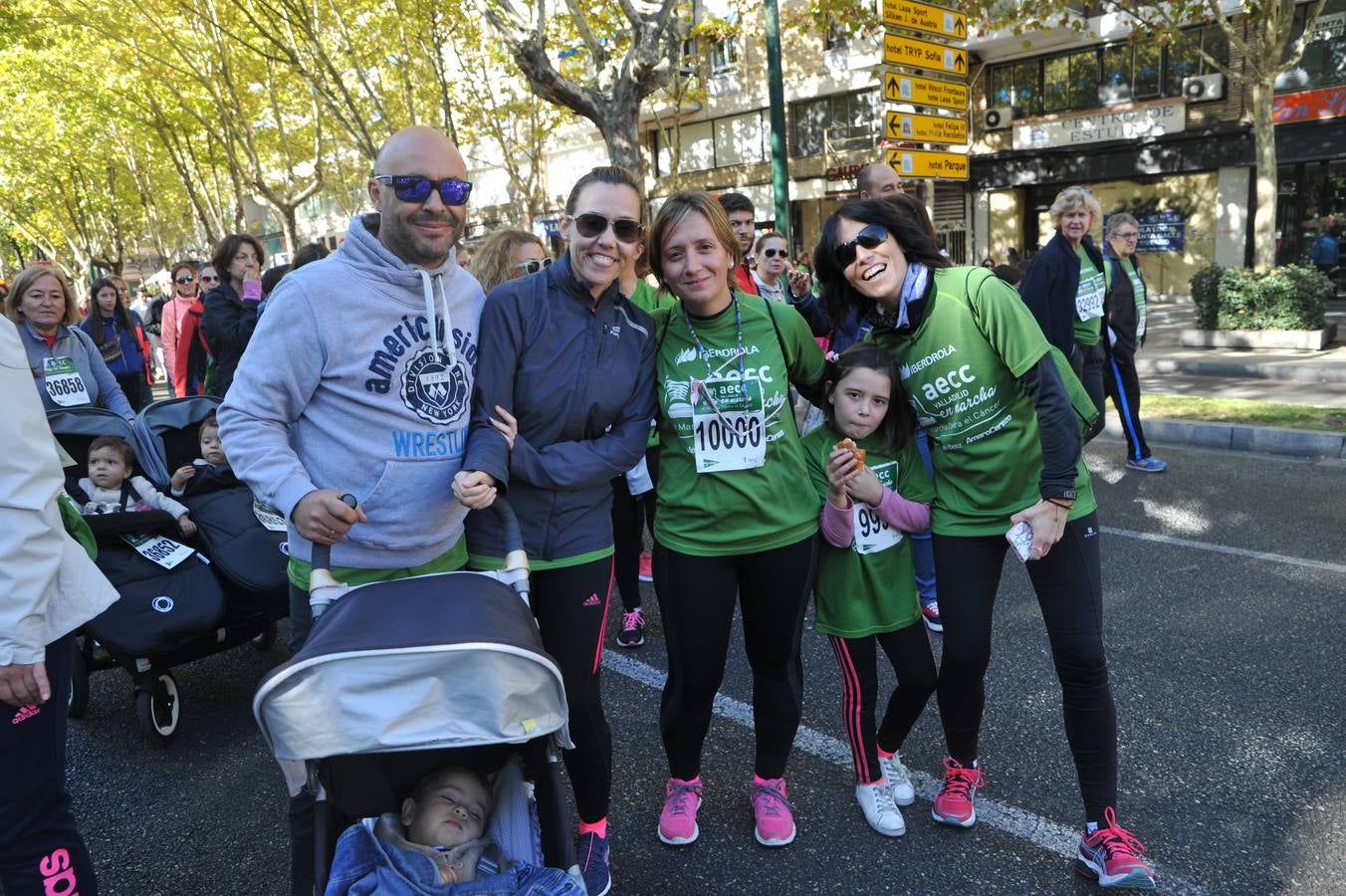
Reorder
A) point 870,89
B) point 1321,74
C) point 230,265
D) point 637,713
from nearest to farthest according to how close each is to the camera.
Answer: point 637,713, point 230,265, point 1321,74, point 870,89

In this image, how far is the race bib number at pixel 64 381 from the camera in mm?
5668

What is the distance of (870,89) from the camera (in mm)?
25875

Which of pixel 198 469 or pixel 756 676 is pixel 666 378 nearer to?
pixel 756 676

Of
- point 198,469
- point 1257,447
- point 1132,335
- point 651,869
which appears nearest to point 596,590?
point 651,869

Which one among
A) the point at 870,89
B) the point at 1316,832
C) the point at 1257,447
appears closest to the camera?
the point at 1316,832

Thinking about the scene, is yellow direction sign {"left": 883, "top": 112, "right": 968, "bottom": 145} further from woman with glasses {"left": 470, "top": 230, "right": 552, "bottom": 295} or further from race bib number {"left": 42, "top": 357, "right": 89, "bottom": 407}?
race bib number {"left": 42, "top": 357, "right": 89, "bottom": 407}

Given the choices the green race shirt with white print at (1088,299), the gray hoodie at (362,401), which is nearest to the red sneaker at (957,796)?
the gray hoodie at (362,401)

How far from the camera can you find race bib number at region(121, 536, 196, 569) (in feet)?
13.7

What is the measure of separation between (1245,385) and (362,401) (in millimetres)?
11627

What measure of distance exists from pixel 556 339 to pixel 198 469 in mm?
3015

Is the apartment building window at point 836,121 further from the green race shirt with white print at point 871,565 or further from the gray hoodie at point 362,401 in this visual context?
the gray hoodie at point 362,401

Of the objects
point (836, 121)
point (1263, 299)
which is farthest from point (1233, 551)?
point (836, 121)

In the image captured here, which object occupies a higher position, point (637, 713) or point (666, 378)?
point (666, 378)

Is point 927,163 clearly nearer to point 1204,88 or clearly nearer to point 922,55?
point 922,55
